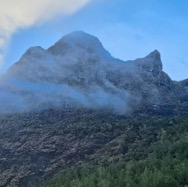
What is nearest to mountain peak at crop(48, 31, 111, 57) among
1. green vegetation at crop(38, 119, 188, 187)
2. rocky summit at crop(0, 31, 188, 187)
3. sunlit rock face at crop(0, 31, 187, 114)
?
sunlit rock face at crop(0, 31, 187, 114)

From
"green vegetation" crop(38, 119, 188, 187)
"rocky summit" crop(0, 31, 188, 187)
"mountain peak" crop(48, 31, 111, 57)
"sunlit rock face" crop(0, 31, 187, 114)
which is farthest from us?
"mountain peak" crop(48, 31, 111, 57)

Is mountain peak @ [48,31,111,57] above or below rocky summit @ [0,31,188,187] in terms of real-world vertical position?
above

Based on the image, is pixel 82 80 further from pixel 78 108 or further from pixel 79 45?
pixel 79 45

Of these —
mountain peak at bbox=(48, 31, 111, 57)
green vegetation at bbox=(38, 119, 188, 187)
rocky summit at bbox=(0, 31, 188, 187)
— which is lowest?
green vegetation at bbox=(38, 119, 188, 187)

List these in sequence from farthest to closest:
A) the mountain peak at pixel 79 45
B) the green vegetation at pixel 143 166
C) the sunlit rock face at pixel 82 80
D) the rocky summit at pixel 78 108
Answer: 1. the mountain peak at pixel 79 45
2. the sunlit rock face at pixel 82 80
3. the rocky summit at pixel 78 108
4. the green vegetation at pixel 143 166

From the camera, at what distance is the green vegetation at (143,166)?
237 ft

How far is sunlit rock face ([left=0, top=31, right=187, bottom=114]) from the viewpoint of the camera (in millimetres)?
138625

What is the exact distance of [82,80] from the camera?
148 m

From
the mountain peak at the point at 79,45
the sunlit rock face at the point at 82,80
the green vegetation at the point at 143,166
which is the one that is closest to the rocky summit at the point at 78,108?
the sunlit rock face at the point at 82,80

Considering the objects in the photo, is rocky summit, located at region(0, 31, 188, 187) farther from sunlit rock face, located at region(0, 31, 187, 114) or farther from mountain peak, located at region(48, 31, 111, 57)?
mountain peak, located at region(48, 31, 111, 57)

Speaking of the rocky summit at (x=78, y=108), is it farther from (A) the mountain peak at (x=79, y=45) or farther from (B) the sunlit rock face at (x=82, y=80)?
(A) the mountain peak at (x=79, y=45)

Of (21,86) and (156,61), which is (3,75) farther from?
(156,61)

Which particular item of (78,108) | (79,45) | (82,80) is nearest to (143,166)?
(78,108)

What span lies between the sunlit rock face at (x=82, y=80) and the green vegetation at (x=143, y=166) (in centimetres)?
3351
